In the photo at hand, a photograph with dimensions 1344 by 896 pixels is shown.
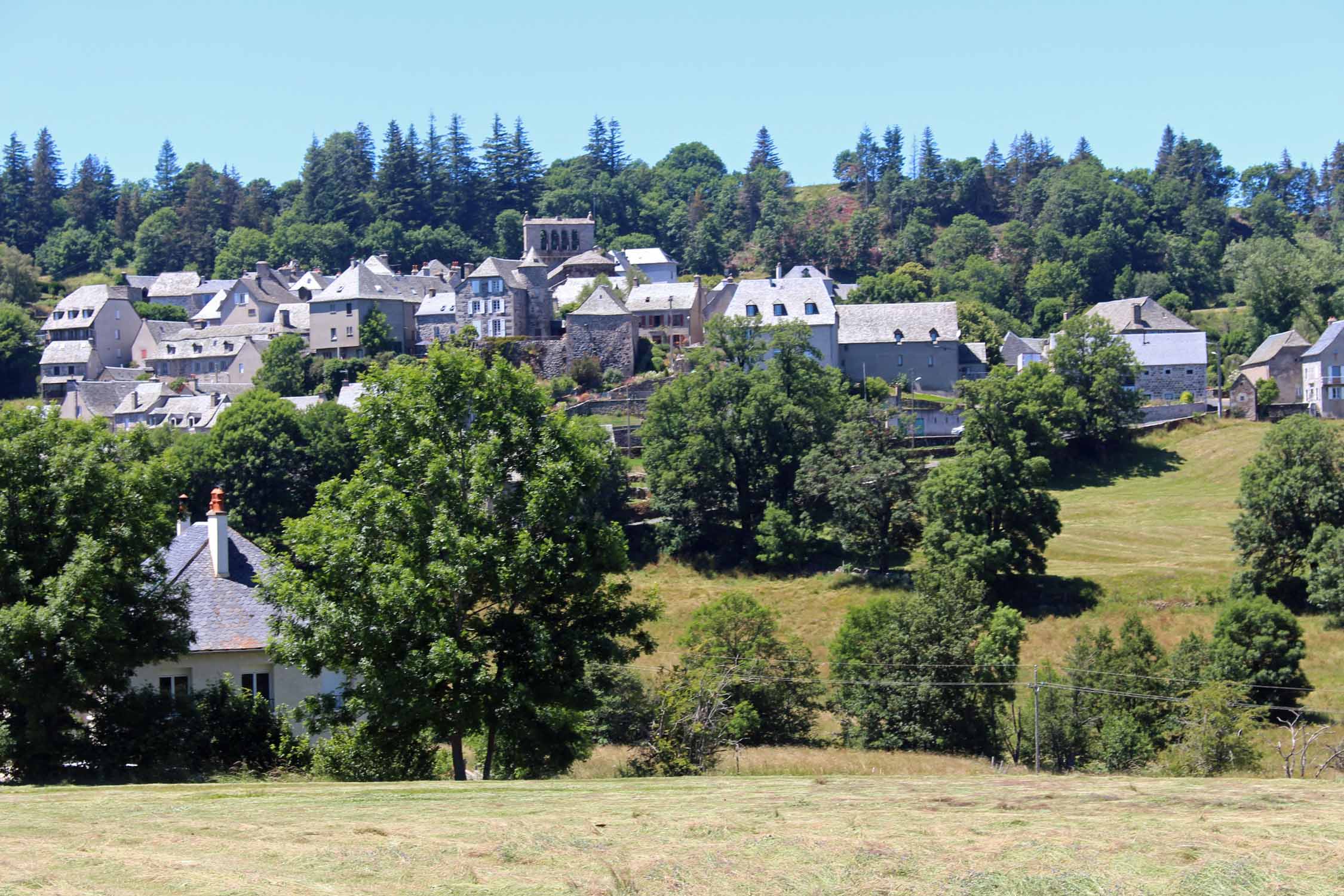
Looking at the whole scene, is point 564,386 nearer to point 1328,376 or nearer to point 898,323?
point 898,323

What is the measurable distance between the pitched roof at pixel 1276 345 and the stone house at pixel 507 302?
50460mm

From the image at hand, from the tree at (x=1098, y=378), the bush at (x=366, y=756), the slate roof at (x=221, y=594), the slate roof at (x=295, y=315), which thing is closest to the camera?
the bush at (x=366, y=756)

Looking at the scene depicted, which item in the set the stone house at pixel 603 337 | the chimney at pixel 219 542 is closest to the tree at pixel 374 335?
the stone house at pixel 603 337

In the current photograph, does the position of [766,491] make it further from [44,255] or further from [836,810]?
[44,255]

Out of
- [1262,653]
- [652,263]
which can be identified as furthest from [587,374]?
[1262,653]

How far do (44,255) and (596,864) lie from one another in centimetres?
17079

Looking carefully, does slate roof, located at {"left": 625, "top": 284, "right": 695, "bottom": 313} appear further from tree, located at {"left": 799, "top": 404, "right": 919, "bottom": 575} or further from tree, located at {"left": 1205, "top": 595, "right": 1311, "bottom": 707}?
tree, located at {"left": 1205, "top": 595, "right": 1311, "bottom": 707}

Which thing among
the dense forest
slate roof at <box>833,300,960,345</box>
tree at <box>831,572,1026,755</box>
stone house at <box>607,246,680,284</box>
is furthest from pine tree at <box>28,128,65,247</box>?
tree at <box>831,572,1026,755</box>

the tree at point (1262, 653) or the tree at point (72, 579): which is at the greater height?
the tree at point (72, 579)

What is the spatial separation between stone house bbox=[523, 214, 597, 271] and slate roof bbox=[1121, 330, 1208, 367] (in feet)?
188

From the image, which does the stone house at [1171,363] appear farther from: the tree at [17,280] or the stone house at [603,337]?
the tree at [17,280]

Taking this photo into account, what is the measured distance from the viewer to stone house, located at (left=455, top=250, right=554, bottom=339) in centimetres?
10881

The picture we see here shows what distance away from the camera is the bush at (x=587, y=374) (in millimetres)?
100250

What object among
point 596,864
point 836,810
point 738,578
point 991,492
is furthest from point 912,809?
point 738,578
